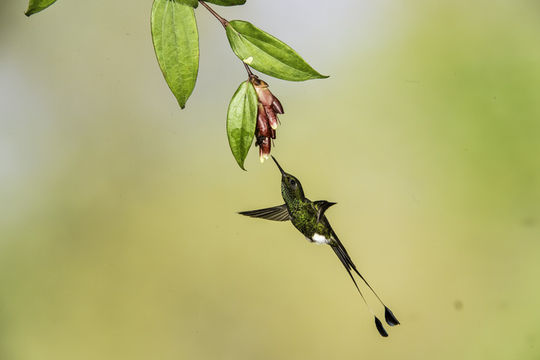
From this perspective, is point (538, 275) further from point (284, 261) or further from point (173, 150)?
point (173, 150)

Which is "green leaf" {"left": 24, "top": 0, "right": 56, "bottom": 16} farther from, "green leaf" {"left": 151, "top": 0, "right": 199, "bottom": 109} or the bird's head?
the bird's head

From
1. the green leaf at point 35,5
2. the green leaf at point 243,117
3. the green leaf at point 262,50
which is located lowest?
the green leaf at point 243,117

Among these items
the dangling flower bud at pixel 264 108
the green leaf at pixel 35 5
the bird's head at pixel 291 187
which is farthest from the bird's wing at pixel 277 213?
the green leaf at pixel 35 5

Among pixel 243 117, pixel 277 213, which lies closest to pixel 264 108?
pixel 243 117

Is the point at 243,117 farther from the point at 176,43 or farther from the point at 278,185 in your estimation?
the point at 278,185

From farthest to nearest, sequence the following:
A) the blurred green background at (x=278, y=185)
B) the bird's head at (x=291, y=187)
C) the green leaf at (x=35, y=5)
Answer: the blurred green background at (x=278, y=185)
the bird's head at (x=291, y=187)
the green leaf at (x=35, y=5)

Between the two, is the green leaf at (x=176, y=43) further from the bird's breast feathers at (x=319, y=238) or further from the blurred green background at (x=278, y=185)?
the blurred green background at (x=278, y=185)

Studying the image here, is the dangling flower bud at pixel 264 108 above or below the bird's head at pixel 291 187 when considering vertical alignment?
above
